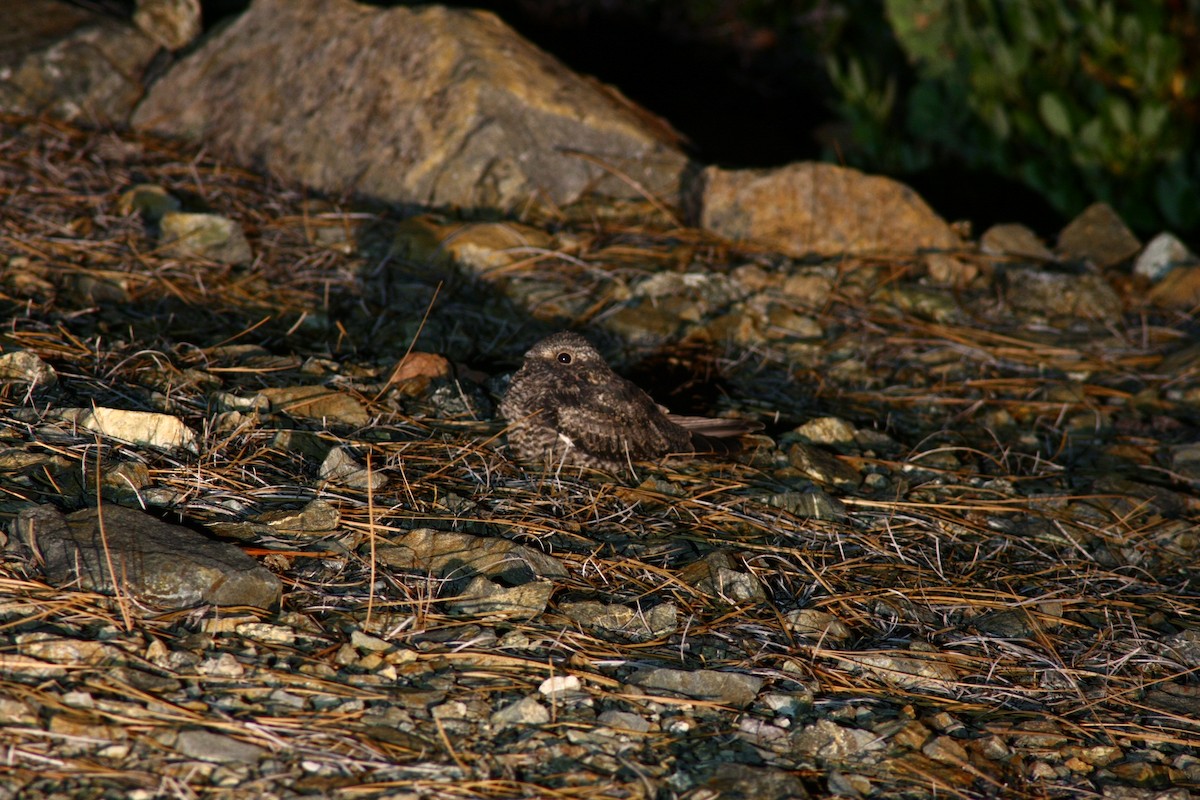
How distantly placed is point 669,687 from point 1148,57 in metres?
5.30

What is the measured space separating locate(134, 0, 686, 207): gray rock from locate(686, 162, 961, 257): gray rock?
401 mm

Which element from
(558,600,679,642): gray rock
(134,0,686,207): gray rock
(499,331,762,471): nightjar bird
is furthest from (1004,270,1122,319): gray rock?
(558,600,679,642): gray rock

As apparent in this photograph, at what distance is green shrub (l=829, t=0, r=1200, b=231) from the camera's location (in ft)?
20.5

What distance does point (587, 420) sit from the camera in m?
3.81

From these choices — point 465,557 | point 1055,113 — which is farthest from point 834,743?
point 1055,113

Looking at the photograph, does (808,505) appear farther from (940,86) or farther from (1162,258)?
(940,86)

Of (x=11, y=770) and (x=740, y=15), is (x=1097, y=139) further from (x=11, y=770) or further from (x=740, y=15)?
(x=11, y=770)

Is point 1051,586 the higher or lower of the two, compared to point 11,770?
lower

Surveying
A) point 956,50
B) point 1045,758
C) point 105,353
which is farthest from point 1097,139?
point 105,353

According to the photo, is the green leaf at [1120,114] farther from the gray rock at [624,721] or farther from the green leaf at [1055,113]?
the gray rock at [624,721]

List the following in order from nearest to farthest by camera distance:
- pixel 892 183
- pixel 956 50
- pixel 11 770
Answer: pixel 11 770
pixel 892 183
pixel 956 50

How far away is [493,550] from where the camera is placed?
312 centimetres

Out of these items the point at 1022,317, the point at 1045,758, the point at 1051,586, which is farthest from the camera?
the point at 1022,317

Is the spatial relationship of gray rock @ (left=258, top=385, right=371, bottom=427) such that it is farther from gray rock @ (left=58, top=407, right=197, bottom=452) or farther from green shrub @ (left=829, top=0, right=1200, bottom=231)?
green shrub @ (left=829, top=0, right=1200, bottom=231)
